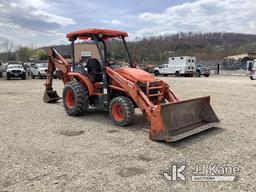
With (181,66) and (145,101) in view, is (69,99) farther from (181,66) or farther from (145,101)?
(181,66)

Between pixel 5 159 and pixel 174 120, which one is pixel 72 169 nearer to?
pixel 5 159

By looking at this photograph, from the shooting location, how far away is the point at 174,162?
5.03m

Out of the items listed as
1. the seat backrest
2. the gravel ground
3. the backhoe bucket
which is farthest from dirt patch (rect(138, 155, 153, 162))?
the backhoe bucket

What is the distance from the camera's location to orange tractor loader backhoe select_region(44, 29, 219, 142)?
6320mm

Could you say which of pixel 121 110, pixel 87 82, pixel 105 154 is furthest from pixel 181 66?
pixel 105 154

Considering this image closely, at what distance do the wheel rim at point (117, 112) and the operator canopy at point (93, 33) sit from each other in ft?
7.09

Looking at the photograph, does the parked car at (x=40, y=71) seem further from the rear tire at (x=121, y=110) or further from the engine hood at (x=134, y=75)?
the rear tire at (x=121, y=110)

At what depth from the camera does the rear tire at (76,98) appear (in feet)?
27.5

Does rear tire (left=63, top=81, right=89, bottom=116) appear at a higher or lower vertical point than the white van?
lower

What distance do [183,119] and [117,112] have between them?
5.57 feet

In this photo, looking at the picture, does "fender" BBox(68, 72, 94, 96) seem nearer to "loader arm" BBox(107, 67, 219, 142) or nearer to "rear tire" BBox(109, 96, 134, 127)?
"loader arm" BBox(107, 67, 219, 142)

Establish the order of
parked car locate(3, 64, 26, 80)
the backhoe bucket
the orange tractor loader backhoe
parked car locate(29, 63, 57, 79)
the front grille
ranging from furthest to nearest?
parked car locate(29, 63, 57, 79) < parked car locate(3, 64, 26, 80) < the backhoe bucket < the front grille < the orange tractor loader backhoe

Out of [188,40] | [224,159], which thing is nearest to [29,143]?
[224,159]

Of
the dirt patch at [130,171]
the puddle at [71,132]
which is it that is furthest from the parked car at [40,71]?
the dirt patch at [130,171]
